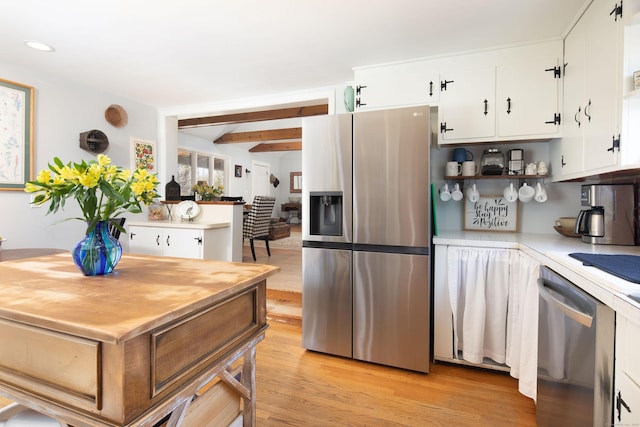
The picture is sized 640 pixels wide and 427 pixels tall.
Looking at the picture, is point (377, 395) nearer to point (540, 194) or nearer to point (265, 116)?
point (540, 194)

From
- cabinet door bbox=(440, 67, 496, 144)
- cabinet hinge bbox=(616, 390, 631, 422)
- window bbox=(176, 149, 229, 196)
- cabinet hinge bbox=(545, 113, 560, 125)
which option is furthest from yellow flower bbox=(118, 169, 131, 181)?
window bbox=(176, 149, 229, 196)

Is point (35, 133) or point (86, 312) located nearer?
point (86, 312)

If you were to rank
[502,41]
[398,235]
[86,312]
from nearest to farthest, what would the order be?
[86,312], [398,235], [502,41]

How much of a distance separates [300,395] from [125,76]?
308 cm

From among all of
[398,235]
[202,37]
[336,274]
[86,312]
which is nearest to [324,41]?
[202,37]

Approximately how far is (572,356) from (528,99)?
A: 180cm

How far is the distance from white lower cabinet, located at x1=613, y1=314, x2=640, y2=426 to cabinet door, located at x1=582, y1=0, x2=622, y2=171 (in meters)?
0.96

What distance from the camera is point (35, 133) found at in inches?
108

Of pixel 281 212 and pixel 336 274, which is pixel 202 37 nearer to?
pixel 336 274

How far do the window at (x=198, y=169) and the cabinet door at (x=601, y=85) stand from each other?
5.97 meters

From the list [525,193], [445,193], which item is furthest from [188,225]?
[525,193]

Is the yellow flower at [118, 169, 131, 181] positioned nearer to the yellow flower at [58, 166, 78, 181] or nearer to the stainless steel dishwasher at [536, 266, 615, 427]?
the yellow flower at [58, 166, 78, 181]

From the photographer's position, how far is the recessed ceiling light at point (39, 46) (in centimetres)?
226

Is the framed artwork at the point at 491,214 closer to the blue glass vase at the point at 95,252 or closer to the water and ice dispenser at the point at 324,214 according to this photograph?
the water and ice dispenser at the point at 324,214
